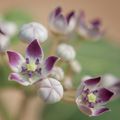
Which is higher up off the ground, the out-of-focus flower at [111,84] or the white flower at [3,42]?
the white flower at [3,42]

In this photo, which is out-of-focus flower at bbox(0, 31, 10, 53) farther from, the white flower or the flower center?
the flower center

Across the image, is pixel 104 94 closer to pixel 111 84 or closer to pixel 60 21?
pixel 111 84

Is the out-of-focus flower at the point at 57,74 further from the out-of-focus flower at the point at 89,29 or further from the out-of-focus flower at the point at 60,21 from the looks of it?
the out-of-focus flower at the point at 89,29

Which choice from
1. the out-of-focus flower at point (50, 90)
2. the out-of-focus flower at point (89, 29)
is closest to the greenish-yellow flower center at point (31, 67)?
the out-of-focus flower at point (50, 90)

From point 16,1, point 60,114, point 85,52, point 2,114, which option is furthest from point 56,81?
point 16,1

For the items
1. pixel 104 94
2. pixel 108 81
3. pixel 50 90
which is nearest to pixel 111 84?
pixel 108 81
